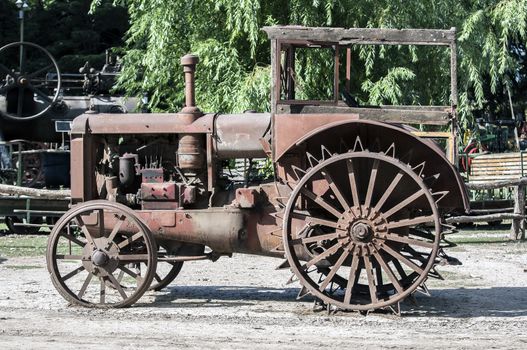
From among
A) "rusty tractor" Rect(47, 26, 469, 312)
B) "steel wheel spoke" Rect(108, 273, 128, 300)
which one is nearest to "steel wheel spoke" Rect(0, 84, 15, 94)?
"rusty tractor" Rect(47, 26, 469, 312)

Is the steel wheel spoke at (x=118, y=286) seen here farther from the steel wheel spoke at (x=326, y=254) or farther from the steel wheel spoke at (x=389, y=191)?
the steel wheel spoke at (x=389, y=191)

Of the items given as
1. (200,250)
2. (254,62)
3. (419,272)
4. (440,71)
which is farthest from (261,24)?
(419,272)

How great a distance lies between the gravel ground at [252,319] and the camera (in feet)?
27.8

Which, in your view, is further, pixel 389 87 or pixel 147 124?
pixel 389 87

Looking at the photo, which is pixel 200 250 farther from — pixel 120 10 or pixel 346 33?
pixel 120 10

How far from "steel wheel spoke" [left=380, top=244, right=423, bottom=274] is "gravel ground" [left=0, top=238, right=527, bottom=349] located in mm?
482

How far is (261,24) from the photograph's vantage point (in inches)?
786

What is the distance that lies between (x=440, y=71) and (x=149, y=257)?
11.1 meters

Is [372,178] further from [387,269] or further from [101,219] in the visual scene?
[101,219]

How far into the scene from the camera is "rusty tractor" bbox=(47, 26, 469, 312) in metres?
9.80

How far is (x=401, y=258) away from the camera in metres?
9.60

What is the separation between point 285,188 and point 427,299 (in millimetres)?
2052

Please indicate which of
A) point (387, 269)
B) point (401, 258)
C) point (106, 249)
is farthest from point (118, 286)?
point (401, 258)

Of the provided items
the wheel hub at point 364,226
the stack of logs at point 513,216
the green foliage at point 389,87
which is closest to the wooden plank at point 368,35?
the wheel hub at point 364,226
